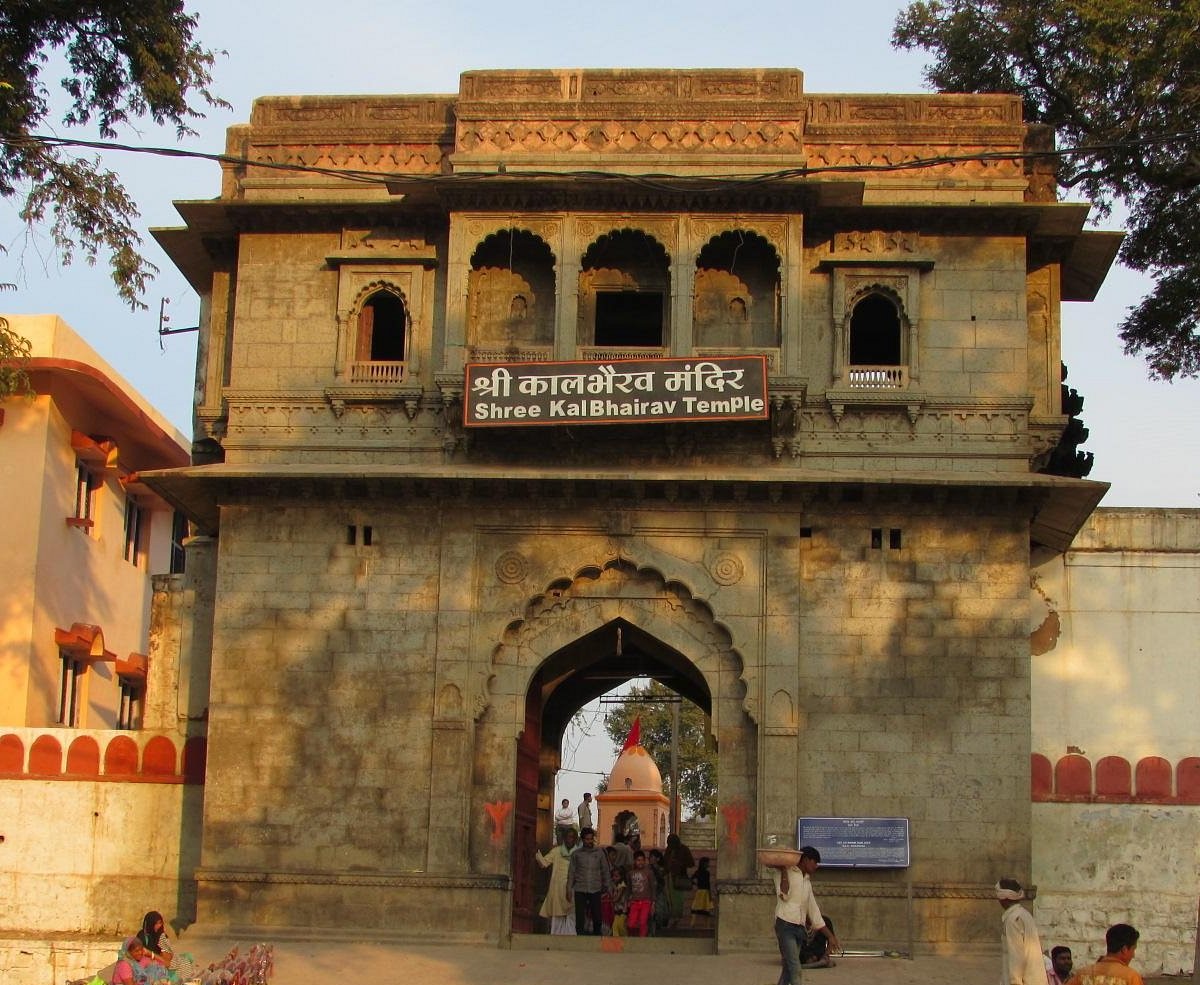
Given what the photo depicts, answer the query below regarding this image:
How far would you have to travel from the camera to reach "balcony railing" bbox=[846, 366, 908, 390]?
76.2ft

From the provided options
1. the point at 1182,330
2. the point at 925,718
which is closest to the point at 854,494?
the point at 925,718

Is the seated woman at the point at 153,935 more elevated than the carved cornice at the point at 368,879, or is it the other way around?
the carved cornice at the point at 368,879

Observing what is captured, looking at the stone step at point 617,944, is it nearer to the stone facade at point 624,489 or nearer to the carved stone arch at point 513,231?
the stone facade at point 624,489

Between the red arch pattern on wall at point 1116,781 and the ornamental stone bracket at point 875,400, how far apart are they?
15.5 feet

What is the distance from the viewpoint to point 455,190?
75.8ft

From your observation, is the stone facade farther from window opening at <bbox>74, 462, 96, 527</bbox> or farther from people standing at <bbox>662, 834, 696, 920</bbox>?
window opening at <bbox>74, 462, 96, 527</bbox>

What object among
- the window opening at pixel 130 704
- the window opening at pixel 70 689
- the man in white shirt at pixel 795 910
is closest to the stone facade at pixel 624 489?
the man in white shirt at pixel 795 910

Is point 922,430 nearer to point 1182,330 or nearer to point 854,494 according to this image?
point 854,494

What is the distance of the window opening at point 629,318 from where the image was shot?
963 inches

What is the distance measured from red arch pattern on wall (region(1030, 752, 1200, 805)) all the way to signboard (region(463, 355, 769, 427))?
595cm

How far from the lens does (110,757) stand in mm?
24344

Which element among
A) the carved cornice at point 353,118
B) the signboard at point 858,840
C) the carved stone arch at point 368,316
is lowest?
the signboard at point 858,840

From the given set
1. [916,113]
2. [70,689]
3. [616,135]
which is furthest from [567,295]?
[70,689]

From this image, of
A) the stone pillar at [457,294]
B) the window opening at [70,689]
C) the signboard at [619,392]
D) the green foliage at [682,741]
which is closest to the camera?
the signboard at [619,392]
